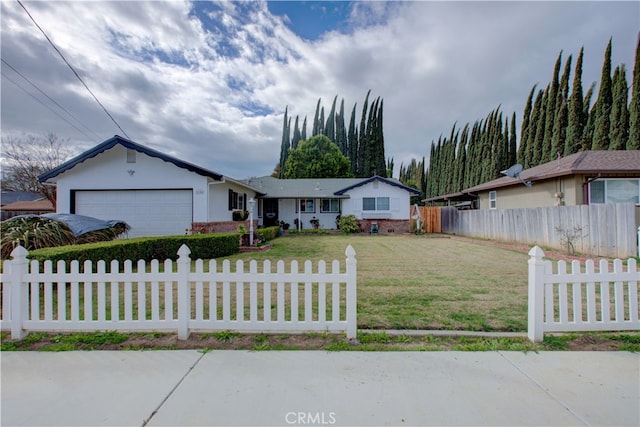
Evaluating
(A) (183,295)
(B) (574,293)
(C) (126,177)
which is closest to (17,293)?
(A) (183,295)

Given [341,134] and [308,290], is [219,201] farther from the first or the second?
[341,134]

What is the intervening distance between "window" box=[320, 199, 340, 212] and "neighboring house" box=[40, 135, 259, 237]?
36.5 ft

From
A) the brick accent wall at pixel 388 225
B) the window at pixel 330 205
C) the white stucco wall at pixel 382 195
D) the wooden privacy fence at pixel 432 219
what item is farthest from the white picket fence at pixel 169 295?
the wooden privacy fence at pixel 432 219

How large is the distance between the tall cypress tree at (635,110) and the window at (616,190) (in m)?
8.13

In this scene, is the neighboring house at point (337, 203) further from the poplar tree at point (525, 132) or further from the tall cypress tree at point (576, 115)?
the poplar tree at point (525, 132)

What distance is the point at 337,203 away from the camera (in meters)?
21.9

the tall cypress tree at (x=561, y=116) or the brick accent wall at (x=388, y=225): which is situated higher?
the tall cypress tree at (x=561, y=116)

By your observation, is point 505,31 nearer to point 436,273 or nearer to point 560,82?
point 436,273

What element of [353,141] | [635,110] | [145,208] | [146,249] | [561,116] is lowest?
[146,249]

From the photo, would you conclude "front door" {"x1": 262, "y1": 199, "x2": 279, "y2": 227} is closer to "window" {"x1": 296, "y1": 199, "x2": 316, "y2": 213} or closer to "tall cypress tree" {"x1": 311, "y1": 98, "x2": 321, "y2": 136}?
"window" {"x1": 296, "y1": 199, "x2": 316, "y2": 213}

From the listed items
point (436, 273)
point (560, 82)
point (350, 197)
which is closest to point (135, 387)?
point (436, 273)

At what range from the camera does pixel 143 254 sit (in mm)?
8125

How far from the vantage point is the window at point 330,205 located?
21922 millimetres

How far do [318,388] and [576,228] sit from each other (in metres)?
12.0
